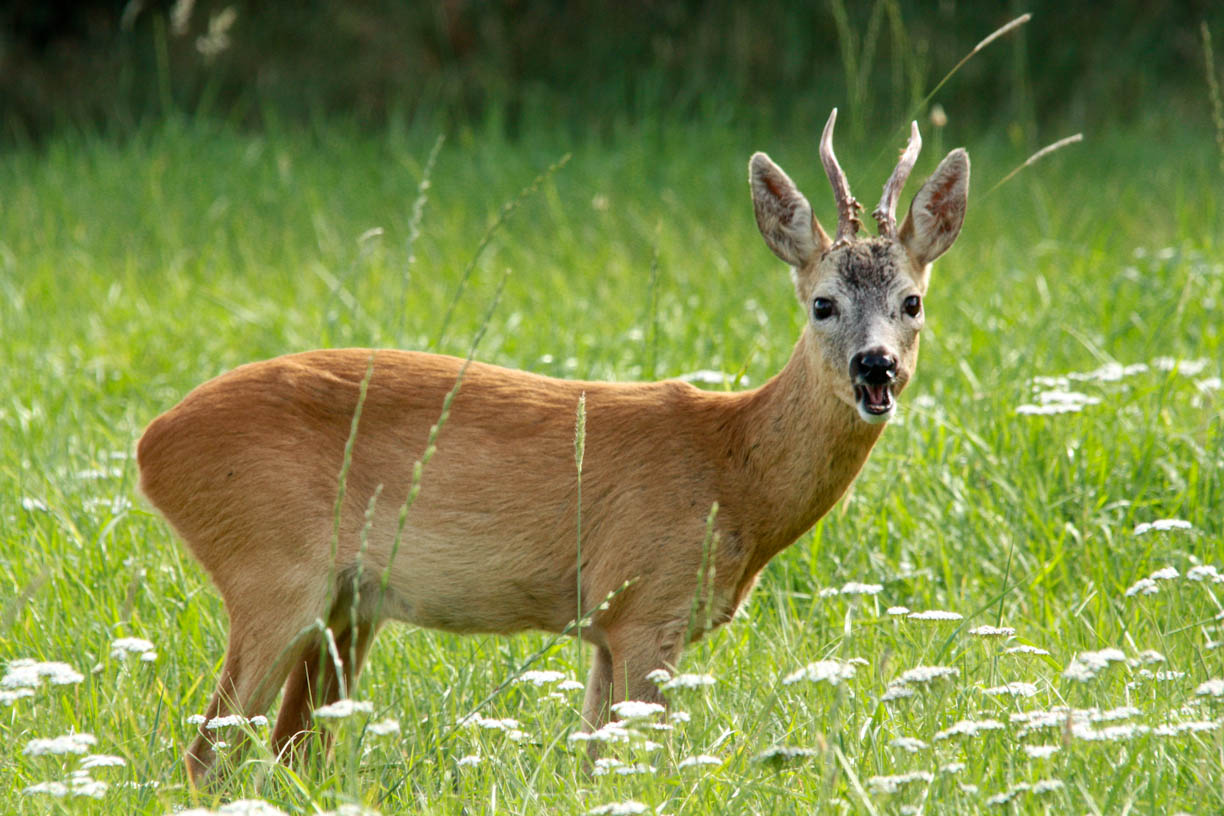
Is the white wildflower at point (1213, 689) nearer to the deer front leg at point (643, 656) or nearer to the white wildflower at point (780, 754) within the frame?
the white wildflower at point (780, 754)

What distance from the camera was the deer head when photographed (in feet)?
10.8

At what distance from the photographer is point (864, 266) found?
3434mm

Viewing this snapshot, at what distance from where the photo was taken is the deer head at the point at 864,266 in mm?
3291

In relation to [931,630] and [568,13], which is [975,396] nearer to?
[931,630]

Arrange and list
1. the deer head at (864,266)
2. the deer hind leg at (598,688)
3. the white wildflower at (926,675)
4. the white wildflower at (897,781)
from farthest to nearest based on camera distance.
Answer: the deer hind leg at (598,688) < the deer head at (864,266) < the white wildflower at (926,675) < the white wildflower at (897,781)

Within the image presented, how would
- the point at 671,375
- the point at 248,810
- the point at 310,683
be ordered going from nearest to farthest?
the point at 248,810 < the point at 310,683 < the point at 671,375

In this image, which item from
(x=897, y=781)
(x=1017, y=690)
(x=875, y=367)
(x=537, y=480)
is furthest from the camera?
(x=537, y=480)

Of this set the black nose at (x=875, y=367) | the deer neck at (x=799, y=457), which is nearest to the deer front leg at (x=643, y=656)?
the deer neck at (x=799, y=457)

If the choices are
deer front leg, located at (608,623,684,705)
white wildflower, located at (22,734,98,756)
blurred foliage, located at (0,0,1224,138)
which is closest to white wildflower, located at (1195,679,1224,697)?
deer front leg, located at (608,623,684,705)

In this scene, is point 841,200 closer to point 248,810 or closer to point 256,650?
point 256,650

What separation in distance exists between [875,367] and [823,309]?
0.87 ft

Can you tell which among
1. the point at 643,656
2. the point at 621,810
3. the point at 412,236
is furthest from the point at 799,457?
the point at 621,810

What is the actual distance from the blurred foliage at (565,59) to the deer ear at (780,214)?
711 cm

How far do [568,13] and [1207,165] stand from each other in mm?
5776
